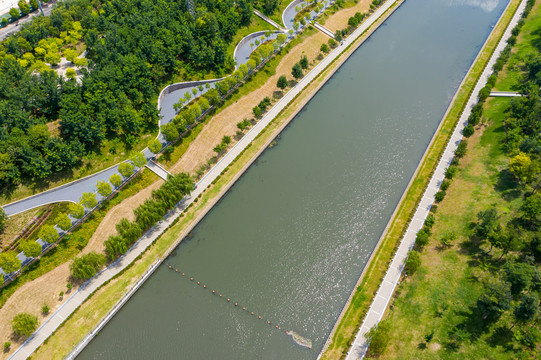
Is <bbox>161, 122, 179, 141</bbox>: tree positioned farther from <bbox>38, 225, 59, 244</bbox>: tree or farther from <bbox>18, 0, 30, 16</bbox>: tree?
<bbox>18, 0, 30, 16</bbox>: tree

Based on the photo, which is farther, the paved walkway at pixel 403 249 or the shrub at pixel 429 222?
the shrub at pixel 429 222

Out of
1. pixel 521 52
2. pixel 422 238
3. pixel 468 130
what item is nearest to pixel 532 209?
pixel 422 238

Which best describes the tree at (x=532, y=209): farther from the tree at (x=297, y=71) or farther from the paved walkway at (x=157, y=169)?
the paved walkway at (x=157, y=169)

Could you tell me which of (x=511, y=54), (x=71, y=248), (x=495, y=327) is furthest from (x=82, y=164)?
(x=511, y=54)

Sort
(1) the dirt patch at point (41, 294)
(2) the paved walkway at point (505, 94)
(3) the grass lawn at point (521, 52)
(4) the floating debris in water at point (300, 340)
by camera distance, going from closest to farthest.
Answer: (4) the floating debris in water at point (300, 340), (1) the dirt patch at point (41, 294), (2) the paved walkway at point (505, 94), (3) the grass lawn at point (521, 52)

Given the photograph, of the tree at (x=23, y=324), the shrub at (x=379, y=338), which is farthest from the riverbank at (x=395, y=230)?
the tree at (x=23, y=324)

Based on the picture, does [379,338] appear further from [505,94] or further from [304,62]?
[505,94]

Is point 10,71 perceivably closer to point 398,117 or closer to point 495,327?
point 398,117

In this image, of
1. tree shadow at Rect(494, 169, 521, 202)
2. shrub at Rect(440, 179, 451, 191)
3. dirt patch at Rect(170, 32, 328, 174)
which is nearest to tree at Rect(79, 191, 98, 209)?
dirt patch at Rect(170, 32, 328, 174)
